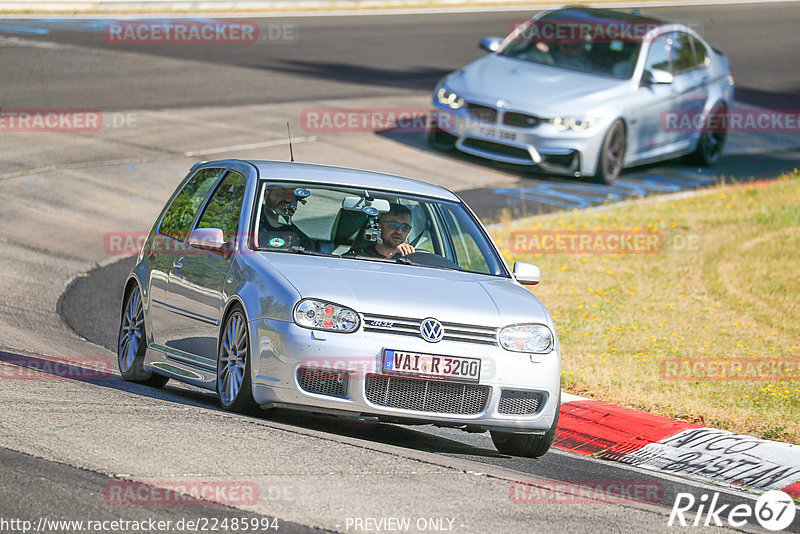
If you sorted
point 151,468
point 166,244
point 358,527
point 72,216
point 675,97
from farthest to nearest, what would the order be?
1. point 675,97
2. point 72,216
3. point 166,244
4. point 151,468
5. point 358,527

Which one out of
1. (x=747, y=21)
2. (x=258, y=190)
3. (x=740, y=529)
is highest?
(x=258, y=190)

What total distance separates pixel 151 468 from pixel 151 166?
11.5 meters

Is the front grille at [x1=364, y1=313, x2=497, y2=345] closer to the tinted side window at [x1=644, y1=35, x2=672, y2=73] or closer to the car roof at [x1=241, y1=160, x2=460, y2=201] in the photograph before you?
the car roof at [x1=241, y1=160, x2=460, y2=201]

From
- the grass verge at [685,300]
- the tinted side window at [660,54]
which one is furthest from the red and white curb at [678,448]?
the tinted side window at [660,54]

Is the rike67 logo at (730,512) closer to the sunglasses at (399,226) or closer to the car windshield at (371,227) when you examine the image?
the car windshield at (371,227)

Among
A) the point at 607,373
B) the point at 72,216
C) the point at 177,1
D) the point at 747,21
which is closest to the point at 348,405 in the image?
the point at 607,373

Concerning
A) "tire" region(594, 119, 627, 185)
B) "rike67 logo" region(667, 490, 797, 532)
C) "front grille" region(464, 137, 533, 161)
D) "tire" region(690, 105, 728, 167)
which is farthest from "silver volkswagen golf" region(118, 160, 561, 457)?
"tire" region(690, 105, 728, 167)

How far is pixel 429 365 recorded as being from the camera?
7.21 m

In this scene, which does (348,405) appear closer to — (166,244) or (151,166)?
(166,244)

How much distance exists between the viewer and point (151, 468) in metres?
6.05

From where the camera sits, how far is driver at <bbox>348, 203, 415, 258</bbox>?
8.46 meters

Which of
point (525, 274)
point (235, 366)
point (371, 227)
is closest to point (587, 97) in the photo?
point (525, 274)

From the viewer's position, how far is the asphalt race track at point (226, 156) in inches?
237

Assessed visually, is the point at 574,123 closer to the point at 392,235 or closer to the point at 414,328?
the point at 392,235
